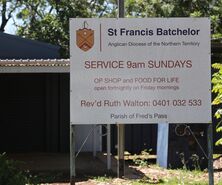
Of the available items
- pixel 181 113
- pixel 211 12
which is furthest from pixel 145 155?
pixel 211 12

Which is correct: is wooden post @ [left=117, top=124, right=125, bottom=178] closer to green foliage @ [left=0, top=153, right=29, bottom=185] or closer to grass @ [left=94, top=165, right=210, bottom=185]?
grass @ [left=94, top=165, right=210, bottom=185]

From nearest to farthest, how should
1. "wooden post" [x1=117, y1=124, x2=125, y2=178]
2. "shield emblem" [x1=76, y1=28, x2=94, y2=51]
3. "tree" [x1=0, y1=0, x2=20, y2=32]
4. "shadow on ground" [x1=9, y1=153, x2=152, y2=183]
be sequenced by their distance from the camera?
"shield emblem" [x1=76, y1=28, x2=94, y2=51] < "wooden post" [x1=117, y1=124, x2=125, y2=178] < "shadow on ground" [x1=9, y1=153, x2=152, y2=183] < "tree" [x1=0, y1=0, x2=20, y2=32]

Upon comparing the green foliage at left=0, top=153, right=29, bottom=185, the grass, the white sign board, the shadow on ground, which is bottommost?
the shadow on ground

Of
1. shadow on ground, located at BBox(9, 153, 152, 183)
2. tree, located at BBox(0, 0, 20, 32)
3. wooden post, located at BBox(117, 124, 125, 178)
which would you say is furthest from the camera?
tree, located at BBox(0, 0, 20, 32)

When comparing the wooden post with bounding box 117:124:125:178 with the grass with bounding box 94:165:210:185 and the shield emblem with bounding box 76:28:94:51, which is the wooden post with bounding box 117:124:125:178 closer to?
the grass with bounding box 94:165:210:185

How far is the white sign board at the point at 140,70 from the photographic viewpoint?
24.4 feet

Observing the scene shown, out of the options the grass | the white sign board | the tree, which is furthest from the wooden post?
the tree

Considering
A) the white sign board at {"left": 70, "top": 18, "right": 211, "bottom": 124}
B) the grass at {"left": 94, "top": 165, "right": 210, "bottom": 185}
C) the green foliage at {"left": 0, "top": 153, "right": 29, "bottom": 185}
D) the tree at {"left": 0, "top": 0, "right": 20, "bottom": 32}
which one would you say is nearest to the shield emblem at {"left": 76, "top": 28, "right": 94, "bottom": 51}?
the white sign board at {"left": 70, "top": 18, "right": 211, "bottom": 124}

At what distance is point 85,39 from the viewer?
741 centimetres

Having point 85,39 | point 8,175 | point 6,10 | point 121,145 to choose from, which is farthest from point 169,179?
point 6,10

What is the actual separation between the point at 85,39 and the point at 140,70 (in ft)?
2.92

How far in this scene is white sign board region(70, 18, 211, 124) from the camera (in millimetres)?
7426

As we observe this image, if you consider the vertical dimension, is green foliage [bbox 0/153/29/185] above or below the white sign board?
below

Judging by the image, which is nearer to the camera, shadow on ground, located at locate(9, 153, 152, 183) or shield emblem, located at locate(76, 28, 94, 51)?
shield emblem, located at locate(76, 28, 94, 51)
